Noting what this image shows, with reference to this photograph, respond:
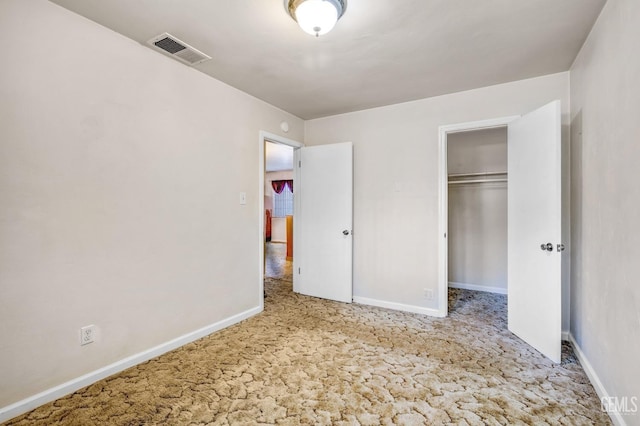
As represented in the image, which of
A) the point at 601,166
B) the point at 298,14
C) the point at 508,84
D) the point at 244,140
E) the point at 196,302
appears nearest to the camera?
the point at 298,14

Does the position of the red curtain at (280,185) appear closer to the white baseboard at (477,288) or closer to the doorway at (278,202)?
the doorway at (278,202)

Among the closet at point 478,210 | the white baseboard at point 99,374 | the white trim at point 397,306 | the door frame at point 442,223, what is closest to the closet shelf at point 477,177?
the closet at point 478,210

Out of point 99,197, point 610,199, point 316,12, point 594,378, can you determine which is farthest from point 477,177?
point 99,197

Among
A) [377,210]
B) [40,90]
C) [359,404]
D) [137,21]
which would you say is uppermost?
[137,21]

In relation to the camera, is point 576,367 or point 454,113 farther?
point 454,113

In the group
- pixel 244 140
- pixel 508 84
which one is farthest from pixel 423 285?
pixel 244 140

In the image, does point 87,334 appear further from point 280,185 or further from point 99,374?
point 280,185

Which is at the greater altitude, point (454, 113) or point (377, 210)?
point (454, 113)

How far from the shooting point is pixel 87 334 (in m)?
1.97

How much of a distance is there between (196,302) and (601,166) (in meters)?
3.20

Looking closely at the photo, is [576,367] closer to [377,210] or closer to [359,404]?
[359,404]

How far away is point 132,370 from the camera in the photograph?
7.04 feet

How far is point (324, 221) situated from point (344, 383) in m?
2.19

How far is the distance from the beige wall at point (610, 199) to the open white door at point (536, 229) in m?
0.18
